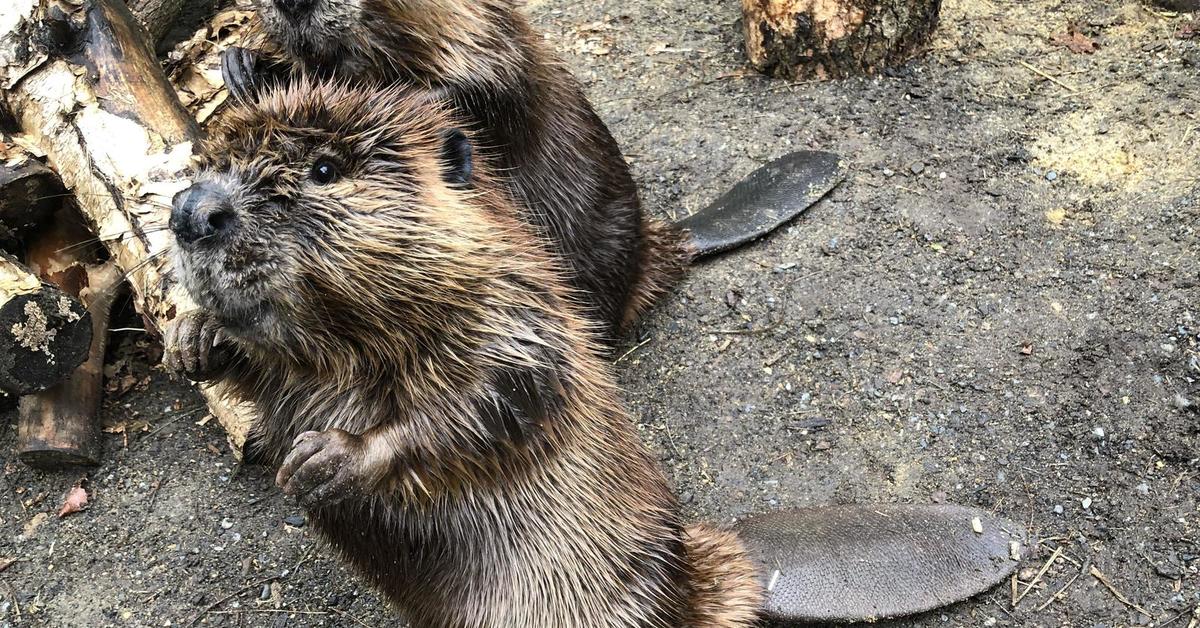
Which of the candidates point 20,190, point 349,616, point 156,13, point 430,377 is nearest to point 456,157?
point 430,377

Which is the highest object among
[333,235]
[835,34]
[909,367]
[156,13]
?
[333,235]

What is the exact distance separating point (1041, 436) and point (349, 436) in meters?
1.88

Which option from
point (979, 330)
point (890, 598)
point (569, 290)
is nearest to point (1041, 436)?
point (979, 330)

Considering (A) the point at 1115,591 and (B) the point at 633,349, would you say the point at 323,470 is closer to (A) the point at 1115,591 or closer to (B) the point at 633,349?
(B) the point at 633,349

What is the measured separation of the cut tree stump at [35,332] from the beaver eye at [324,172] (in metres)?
1.32

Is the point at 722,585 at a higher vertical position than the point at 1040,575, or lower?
higher

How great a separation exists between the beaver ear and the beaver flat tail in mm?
941

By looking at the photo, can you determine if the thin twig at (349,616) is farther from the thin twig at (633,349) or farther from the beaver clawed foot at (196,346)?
the thin twig at (633,349)

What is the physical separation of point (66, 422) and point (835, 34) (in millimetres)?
3037

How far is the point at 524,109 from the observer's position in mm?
2764

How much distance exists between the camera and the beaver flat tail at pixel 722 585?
7.00 ft

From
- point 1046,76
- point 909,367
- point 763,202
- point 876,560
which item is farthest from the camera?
point 1046,76

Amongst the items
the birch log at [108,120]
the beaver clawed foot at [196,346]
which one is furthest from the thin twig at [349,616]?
the beaver clawed foot at [196,346]

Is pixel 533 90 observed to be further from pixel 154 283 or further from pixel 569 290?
pixel 154 283
